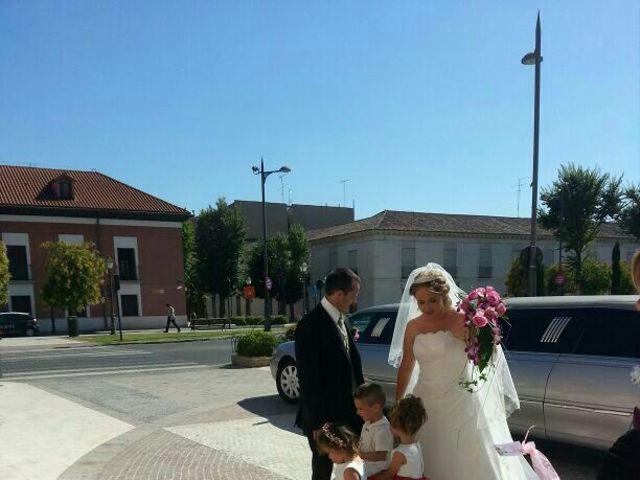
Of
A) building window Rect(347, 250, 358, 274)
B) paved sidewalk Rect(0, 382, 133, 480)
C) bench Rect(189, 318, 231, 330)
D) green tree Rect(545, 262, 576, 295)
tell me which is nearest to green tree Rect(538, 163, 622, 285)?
green tree Rect(545, 262, 576, 295)

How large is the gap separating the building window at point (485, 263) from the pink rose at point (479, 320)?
45.6 meters

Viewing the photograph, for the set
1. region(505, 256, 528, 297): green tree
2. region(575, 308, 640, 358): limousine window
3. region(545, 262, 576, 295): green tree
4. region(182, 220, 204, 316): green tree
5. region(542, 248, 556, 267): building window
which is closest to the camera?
region(575, 308, 640, 358): limousine window

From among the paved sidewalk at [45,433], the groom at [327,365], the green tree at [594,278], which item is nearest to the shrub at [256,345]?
the paved sidewalk at [45,433]

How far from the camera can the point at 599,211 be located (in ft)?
112

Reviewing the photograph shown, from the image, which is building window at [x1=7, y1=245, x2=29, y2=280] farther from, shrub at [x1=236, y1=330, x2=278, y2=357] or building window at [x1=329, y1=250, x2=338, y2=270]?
shrub at [x1=236, y1=330, x2=278, y2=357]

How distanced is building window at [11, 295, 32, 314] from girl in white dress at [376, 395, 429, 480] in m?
37.5

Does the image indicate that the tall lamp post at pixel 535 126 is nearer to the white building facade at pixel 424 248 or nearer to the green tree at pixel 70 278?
the green tree at pixel 70 278

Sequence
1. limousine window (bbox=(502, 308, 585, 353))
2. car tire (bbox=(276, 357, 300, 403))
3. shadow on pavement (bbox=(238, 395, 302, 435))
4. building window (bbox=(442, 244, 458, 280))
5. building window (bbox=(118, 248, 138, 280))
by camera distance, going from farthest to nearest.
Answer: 1. building window (bbox=(442, 244, 458, 280))
2. building window (bbox=(118, 248, 138, 280))
3. car tire (bbox=(276, 357, 300, 403))
4. shadow on pavement (bbox=(238, 395, 302, 435))
5. limousine window (bbox=(502, 308, 585, 353))

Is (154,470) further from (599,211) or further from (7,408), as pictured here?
(599,211)

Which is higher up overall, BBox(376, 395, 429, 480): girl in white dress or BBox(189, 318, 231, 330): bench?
BBox(376, 395, 429, 480): girl in white dress

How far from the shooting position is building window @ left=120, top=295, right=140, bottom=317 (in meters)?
38.2

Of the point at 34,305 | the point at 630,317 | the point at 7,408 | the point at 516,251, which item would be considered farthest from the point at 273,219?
the point at 630,317

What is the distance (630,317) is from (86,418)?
22.6ft

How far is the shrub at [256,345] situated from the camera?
13250mm
